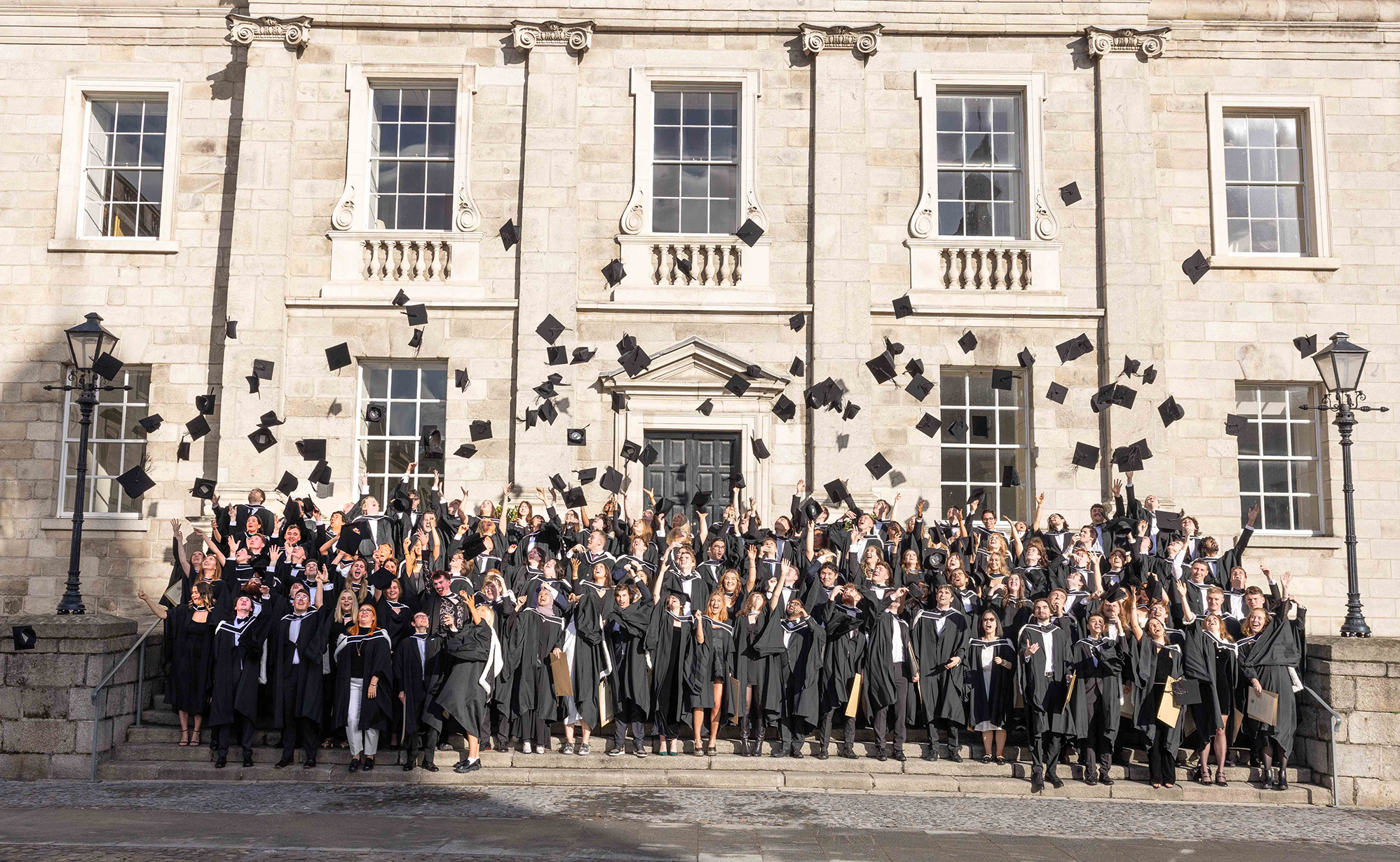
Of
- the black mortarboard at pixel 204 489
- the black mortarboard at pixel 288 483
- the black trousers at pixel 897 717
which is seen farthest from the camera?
the black mortarboard at pixel 288 483

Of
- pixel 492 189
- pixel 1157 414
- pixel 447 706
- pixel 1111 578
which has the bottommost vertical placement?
pixel 447 706

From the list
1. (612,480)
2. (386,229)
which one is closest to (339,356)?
(386,229)

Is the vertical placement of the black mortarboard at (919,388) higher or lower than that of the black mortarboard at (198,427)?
higher

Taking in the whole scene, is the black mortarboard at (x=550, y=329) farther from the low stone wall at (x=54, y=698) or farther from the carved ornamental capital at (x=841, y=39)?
the low stone wall at (x=54, y=698)

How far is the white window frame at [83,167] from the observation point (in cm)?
1503

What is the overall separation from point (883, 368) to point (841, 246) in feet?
5.36

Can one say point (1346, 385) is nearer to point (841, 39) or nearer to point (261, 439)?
point (841, 39)

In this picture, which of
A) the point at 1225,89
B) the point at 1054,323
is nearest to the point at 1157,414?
the point at 1054,323

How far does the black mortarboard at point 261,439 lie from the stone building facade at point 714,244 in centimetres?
16

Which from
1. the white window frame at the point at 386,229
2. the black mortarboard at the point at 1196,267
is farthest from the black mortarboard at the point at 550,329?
the black mortarboard at the point at 1196,267

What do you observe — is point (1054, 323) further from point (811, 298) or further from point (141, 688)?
point (141, 688)

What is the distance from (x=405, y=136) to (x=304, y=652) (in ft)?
25.4

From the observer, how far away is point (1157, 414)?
1437cm

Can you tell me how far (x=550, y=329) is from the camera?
14.4 m
